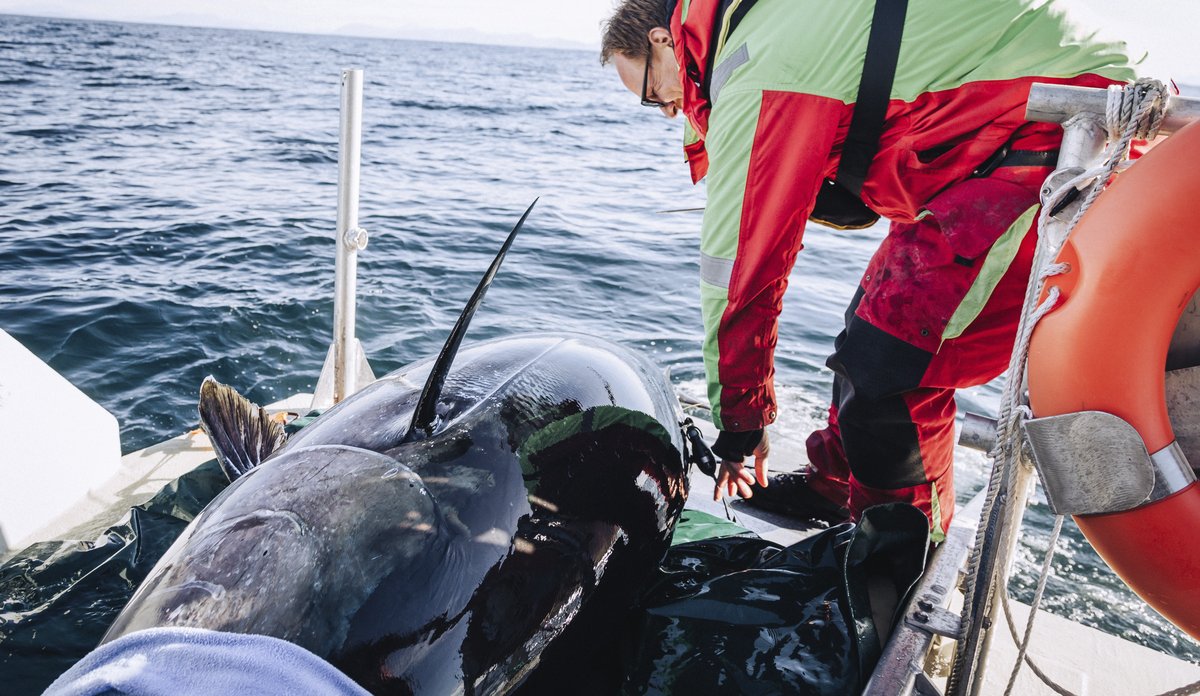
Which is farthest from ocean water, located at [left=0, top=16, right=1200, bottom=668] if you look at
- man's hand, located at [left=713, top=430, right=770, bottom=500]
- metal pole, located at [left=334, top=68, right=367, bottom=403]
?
metal pole, located at [left=334, top=68, right=367, bottom=403]

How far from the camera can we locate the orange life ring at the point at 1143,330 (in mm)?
1573

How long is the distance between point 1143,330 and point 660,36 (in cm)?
186

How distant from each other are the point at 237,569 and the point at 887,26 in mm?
2129

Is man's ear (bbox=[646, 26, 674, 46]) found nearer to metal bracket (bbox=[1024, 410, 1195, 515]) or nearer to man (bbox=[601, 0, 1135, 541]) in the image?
man (bbox=[601, 0, 1135, 541])

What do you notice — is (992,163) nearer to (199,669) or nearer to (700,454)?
(700,454)

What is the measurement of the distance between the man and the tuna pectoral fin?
1.38 metres

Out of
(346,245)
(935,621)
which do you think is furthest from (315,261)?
(935,621)

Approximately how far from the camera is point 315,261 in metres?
8.87

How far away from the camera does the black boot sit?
336 cm

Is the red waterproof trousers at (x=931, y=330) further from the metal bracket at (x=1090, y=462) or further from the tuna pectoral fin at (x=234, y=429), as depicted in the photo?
the tuna pectoral fin at (x=234, y=429)

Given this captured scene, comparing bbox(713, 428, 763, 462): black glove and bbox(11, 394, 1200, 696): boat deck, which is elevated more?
bbox(713, 428, 763, 462): black glove

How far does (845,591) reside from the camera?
6.81 ft

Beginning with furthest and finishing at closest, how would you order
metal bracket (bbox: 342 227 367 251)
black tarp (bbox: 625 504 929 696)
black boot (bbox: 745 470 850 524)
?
metal bracket (bbox: 342 227 367 251), black boot (bbox: 745 470 850 524), black tarp (bbox: 625 504 929 696)

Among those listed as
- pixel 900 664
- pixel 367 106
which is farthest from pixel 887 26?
pixel 367 106
